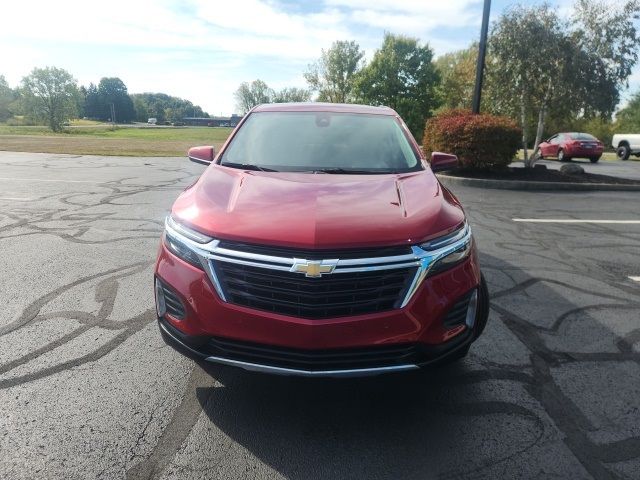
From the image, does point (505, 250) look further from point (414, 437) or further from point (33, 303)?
point (33, 303)

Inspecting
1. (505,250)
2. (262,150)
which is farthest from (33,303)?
(505,250)

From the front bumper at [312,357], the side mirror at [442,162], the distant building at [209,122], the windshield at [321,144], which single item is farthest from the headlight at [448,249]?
the distant building at [209,122]

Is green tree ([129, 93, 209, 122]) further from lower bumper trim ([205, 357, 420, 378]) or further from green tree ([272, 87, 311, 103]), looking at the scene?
lower bumper trim ([205, 357, 420, 378])

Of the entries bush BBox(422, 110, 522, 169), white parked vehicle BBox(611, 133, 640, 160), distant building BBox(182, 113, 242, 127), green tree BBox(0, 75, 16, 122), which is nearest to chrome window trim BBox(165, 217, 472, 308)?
bush BBox(422, 110, 522, 169)

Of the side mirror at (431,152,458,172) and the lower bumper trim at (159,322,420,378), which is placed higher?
the side mirror at (431,152,458,172)

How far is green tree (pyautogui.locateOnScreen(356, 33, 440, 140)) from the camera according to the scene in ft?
176

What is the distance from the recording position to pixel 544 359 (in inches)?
123

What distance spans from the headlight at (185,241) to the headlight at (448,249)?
1.14m

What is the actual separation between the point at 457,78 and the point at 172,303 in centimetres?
4614

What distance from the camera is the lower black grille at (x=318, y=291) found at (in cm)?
213

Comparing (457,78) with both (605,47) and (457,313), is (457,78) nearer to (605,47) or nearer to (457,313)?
(605,47)

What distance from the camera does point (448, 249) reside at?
2.36m

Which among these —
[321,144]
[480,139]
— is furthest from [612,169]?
[321,144]

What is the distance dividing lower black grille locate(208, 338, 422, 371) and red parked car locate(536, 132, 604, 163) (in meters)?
21.7
